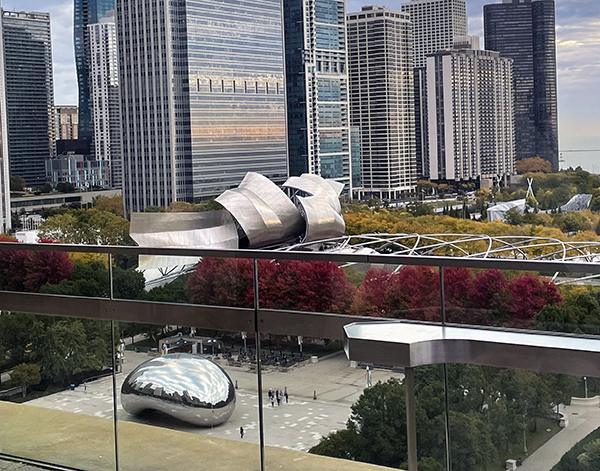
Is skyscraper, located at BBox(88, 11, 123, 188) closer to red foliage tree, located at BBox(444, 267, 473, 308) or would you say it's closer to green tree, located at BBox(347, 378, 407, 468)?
green tree, located at BBox(347, 378, 407, 468)

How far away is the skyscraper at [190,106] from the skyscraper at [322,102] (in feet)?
4.46

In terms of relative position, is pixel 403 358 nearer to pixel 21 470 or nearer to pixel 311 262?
pixel 311 262

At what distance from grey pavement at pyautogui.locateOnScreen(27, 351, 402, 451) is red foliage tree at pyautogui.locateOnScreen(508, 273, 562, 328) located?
0.91ft

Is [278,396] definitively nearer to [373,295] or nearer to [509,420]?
[373,295]

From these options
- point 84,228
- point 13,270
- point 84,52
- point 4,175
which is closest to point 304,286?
point 13,270

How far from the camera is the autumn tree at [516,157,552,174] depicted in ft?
133

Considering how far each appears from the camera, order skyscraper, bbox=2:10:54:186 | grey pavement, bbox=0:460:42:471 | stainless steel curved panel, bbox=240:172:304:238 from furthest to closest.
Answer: skyscraper, bbox=2:10:54:186
stainless steel curved panel, bbox=240:172:304:238
grey pavement, bbox=0:460:42:471

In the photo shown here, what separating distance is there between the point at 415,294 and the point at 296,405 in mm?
358

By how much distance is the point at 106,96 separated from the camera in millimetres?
45844

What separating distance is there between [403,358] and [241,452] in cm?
63

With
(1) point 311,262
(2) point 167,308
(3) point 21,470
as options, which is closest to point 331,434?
(1) point 311,262

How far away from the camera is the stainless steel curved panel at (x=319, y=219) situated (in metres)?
21.0

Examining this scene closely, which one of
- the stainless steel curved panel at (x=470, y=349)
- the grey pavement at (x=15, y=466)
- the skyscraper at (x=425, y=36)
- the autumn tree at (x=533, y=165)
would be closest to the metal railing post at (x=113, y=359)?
the grey pavement at (x=15, y=466)

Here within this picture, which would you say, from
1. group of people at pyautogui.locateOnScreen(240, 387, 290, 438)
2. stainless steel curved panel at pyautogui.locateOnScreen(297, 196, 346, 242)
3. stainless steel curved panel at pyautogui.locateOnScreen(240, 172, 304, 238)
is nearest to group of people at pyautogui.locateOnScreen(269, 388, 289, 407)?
group of people at pyautogui.locateOnScreen(240, 387, 290, 438)
